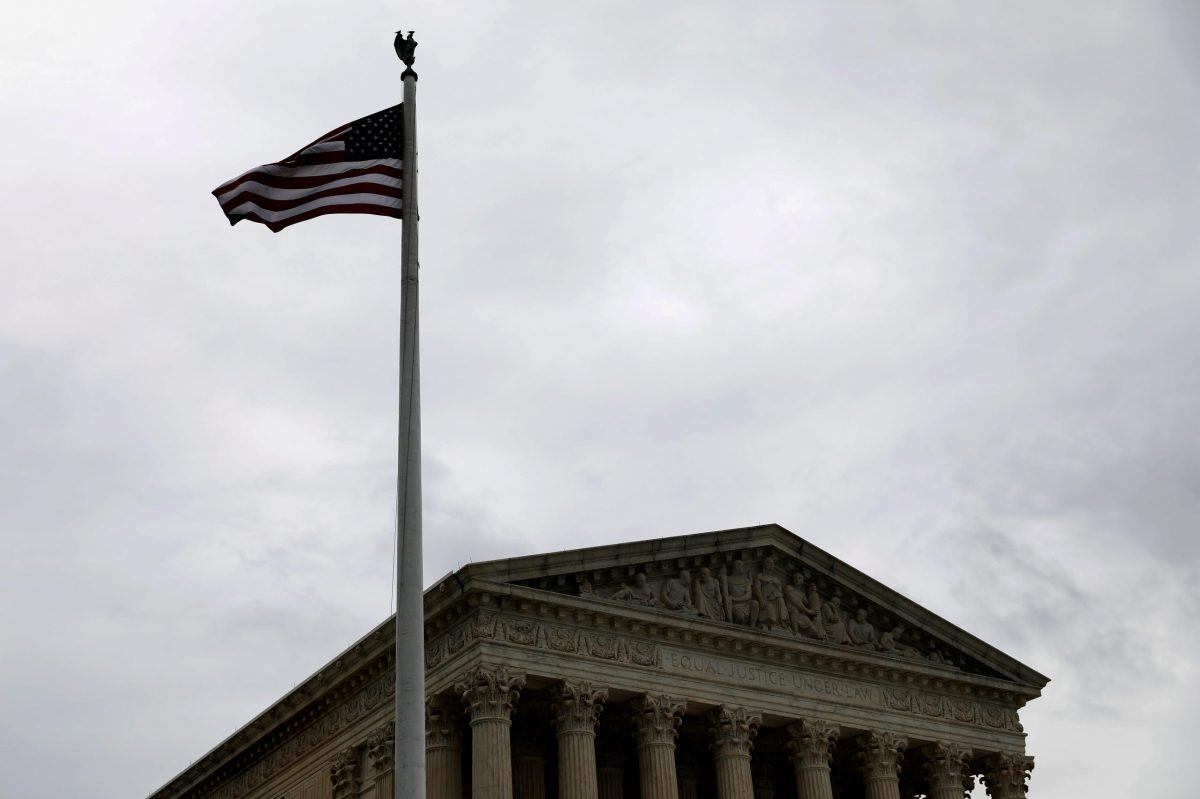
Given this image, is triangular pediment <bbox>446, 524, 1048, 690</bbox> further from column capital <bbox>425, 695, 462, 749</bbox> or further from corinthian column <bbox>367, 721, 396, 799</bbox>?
corinthian column <bbox>367, 721, 396, 799</bbox>

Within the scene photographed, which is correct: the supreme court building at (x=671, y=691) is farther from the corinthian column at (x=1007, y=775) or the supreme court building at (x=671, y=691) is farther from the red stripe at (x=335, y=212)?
the red stripe at (x=335, y=212)

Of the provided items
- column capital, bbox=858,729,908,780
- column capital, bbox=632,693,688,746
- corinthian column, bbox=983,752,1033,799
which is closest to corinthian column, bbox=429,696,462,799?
column capital, bbox=632,693,688,746

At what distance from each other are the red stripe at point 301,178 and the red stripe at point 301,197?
174 millimetres

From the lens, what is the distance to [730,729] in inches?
1590

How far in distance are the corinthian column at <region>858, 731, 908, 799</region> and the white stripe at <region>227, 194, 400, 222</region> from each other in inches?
1128

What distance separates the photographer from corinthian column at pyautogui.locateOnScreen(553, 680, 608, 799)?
120ft

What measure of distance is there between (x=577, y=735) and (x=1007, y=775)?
17.6 m

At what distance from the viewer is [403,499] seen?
2023 cm

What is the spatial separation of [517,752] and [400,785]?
73.0 feet

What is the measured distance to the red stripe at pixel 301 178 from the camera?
21.4 meters

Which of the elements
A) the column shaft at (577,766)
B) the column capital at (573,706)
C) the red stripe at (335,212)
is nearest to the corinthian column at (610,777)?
the column capital at (573,706)

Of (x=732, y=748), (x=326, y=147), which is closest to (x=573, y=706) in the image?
(x=732, y=748)

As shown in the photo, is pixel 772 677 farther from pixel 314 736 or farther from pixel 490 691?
pixel 314 736

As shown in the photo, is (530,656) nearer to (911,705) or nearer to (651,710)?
(651,710)
